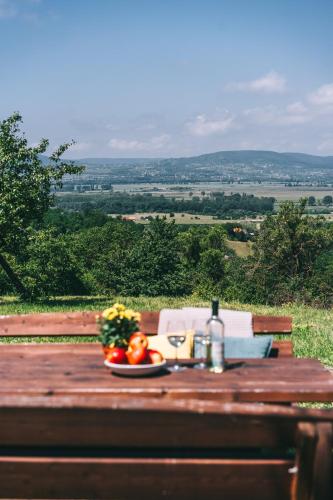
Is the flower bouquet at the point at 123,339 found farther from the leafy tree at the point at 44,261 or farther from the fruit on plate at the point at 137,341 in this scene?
the leafy tree at the point at 44,261

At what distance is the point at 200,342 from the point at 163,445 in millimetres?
2784

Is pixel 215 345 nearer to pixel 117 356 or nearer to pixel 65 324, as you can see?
pixel 117 356

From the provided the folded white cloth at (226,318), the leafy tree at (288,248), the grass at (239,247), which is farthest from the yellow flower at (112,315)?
the grass at (239,247)

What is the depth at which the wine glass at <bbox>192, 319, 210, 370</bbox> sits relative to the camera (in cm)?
488

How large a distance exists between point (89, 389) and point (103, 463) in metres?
1.34

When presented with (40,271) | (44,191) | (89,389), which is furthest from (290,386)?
(40,271)

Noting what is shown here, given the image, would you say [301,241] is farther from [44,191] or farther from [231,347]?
[231,347]

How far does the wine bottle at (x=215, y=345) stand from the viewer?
4.71 metres

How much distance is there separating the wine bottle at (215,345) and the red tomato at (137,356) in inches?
20.0

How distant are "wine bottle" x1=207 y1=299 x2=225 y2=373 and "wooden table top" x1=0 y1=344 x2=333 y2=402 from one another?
0.30ft

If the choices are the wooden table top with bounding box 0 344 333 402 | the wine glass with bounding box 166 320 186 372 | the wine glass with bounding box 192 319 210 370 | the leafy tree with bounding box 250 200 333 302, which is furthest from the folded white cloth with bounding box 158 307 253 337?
the leafy tree with bounding box 250 200 333 302

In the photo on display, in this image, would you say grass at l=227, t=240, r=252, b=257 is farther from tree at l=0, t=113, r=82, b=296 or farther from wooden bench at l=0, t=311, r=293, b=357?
wooden bench at l=0, t=311, r=293, b=357

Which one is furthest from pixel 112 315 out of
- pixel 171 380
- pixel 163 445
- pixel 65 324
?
pixel 65 324

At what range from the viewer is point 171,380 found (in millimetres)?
4391
